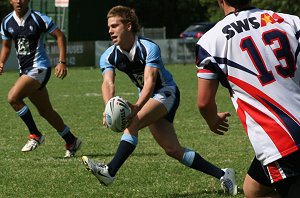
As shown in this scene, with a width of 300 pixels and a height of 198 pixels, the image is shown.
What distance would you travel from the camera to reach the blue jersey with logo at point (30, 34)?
10898mm

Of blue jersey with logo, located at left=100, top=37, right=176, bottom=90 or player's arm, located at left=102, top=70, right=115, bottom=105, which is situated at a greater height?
blue jersey with logo, located at left=100, top=37, right=176, bottom=90

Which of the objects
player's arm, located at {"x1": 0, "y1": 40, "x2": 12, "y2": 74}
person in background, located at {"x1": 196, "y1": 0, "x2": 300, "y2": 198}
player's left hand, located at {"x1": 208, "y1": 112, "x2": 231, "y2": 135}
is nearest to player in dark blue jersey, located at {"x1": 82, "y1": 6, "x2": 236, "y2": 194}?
player's left hand, located at {"x1": 208, "y1": 112, "x2": 231, "y2": 135}

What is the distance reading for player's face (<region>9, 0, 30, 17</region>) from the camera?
35.4 feet

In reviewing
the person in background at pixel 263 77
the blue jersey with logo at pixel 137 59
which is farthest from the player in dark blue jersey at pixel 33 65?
the person in background at pixel 263 77

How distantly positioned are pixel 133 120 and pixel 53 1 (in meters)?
42.9

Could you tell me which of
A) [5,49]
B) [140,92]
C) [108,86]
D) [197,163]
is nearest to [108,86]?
[108,86]

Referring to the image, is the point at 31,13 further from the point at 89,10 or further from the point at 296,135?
the point at 89,10

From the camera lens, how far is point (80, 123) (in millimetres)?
15289

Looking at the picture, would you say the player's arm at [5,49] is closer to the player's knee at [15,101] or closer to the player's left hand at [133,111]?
the player's knee at [15,101]

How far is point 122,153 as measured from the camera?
7.49 m

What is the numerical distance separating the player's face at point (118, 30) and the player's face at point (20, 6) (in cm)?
353

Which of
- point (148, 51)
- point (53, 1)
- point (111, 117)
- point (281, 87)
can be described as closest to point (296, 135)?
point (281, 87)

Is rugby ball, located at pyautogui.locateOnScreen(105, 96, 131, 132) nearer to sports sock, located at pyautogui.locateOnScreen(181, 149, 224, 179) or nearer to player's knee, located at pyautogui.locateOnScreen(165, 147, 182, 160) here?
player's knee, located at pyautogui.locateOnScreen(165, 147, 182, 160)

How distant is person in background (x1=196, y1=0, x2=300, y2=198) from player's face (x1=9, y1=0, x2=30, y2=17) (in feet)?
20.5
